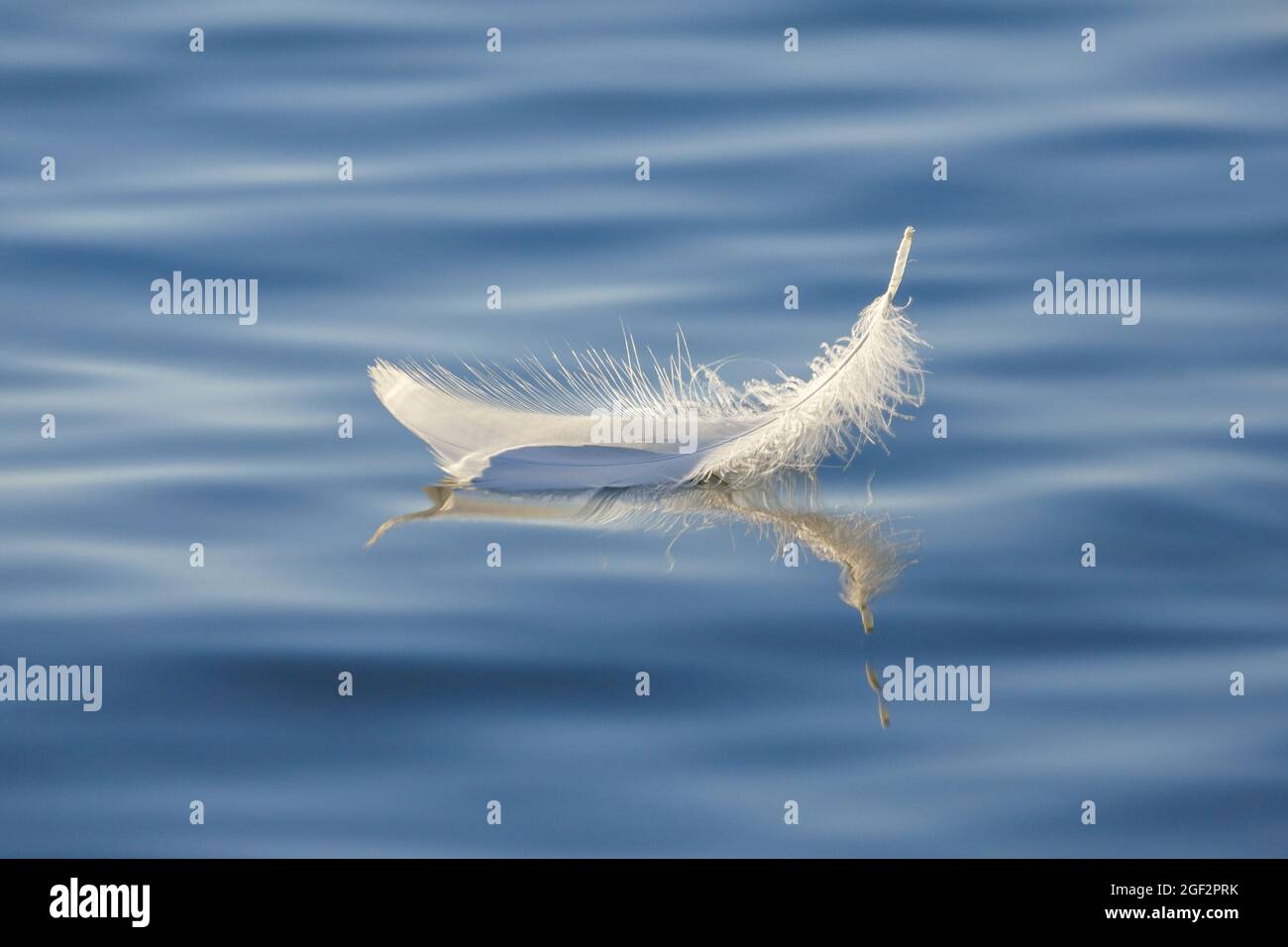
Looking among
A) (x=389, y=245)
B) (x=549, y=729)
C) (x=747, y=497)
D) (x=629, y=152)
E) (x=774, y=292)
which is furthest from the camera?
(x=629, y=152)

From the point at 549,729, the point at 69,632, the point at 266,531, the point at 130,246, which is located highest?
the point at 130,246

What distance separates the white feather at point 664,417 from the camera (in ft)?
15.3

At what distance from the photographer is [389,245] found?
6.85 m

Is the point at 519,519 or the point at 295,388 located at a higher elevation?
the point at 295,388

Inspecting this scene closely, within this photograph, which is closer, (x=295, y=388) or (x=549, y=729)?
(x=549, y=729)

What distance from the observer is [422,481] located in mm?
4840

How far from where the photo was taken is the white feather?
467 cm

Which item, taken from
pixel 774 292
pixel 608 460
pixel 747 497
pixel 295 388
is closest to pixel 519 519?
pixel 608 460

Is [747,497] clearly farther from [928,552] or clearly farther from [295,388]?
[295,388]

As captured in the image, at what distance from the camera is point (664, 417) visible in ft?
15.9

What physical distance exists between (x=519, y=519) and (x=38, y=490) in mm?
1431

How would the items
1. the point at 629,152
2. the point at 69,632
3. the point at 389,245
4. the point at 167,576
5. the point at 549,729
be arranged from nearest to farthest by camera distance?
the point at 549,729 → the point at 69,632 → the point at 167,576 → the point at 389,245 → the point at 629,152

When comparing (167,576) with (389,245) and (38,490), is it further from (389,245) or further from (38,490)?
(389,245)

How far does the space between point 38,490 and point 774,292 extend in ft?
8.91
